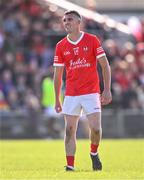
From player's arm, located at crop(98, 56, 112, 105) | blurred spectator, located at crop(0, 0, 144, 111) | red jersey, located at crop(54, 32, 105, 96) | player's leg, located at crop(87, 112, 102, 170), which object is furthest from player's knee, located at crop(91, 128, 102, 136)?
blurred spectator, located at crop(0, 0, 144, 111)

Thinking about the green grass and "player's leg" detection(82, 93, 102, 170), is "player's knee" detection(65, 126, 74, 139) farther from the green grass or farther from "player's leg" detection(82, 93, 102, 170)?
the green grass

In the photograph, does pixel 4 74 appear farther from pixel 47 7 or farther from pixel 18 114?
pixel 47 7

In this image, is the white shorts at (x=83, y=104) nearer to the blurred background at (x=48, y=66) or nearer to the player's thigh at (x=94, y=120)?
the player's thigh at (x=94, y=120)

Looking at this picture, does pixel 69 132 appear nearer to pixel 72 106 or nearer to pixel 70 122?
pixel 70 122

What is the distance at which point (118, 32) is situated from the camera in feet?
102

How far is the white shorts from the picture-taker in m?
13.4

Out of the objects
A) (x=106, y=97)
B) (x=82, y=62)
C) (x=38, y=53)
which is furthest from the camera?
(x=38, y=53)

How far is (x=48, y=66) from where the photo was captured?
28.8 meters

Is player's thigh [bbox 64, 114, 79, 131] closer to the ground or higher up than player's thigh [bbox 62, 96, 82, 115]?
closer to the ground

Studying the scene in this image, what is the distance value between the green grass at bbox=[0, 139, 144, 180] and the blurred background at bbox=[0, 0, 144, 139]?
1.10 meters

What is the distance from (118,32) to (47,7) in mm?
2737

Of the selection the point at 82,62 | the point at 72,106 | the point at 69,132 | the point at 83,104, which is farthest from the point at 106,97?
the point at 69,132

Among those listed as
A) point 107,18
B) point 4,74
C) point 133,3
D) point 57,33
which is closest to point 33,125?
point 4,74

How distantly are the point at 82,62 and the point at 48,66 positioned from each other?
15495mm
